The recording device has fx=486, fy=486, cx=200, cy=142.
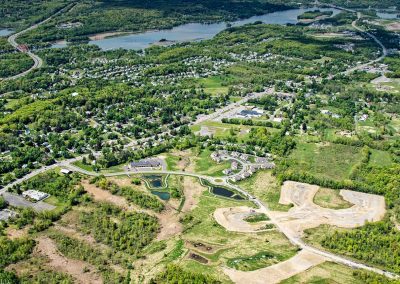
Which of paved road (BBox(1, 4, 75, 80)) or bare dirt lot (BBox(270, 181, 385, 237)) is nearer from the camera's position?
bare dirt lot (BBox(270, 181, 385, 237))

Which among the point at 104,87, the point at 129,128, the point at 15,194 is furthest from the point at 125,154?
the point at 104,87

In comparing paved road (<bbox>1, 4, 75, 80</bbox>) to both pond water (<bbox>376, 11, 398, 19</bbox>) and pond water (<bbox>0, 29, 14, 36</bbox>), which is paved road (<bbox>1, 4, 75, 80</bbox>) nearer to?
pond water (<bbox>0, 29, 14, 36</bbox>)

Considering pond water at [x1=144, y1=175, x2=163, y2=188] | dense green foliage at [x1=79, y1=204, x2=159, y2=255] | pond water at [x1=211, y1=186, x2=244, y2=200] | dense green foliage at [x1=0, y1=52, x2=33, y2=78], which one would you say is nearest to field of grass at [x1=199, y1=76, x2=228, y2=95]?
pond water at [x1=144, y1=175, x2=163, y2=188]

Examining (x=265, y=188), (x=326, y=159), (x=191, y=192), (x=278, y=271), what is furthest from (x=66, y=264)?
(x=326, y=159)

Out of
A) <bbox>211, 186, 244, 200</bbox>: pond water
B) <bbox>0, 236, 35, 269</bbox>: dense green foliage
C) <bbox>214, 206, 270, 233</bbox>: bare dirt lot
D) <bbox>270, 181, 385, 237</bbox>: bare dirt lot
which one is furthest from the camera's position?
<bbox>211, 186, 244, 200</bbox>: pond water

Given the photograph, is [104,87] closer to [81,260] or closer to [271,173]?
[271,173]

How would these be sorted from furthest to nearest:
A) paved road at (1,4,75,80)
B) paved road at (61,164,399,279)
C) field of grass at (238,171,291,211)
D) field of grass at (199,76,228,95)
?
paved road at (1,4,75,80) < field of grass at (199,76,228,95) < field of grass at (238,171,291,211) < paved road at (61,164,399,279)
